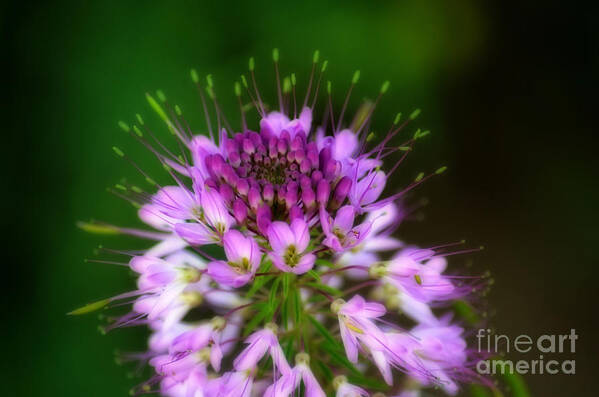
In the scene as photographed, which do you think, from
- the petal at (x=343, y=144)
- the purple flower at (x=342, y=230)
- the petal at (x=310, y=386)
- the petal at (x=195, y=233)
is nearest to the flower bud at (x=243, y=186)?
the petal at (x=195, y=233)

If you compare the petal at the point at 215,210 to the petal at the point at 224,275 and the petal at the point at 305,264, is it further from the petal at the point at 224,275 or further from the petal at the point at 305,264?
the petal at the point at 305,264

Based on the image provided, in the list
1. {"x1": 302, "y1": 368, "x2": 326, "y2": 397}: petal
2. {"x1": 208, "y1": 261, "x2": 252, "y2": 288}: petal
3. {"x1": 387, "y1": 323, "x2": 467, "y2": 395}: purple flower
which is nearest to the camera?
{"x1": 208, "y1": 261, "x2": 252, "y2": 288}: petal

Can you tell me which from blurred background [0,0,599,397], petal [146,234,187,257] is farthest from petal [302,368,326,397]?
blurred background [0,0,599,397]

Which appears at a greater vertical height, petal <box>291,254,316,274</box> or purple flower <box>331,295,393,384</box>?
petal <box>291,254,316,274</box>

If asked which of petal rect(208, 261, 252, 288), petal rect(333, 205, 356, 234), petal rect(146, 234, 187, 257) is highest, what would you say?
petal rect(333, 205, 356, 234)

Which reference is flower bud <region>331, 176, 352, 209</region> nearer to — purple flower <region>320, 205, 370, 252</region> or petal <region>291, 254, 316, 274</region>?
purple flower <region>320, 205, 370, 252</region>

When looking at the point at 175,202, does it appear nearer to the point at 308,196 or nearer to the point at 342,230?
the point at 308,196

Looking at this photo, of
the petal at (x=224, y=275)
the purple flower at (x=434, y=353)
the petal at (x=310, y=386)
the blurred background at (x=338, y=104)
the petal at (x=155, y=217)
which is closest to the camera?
the petal at (x=224, y=275)
